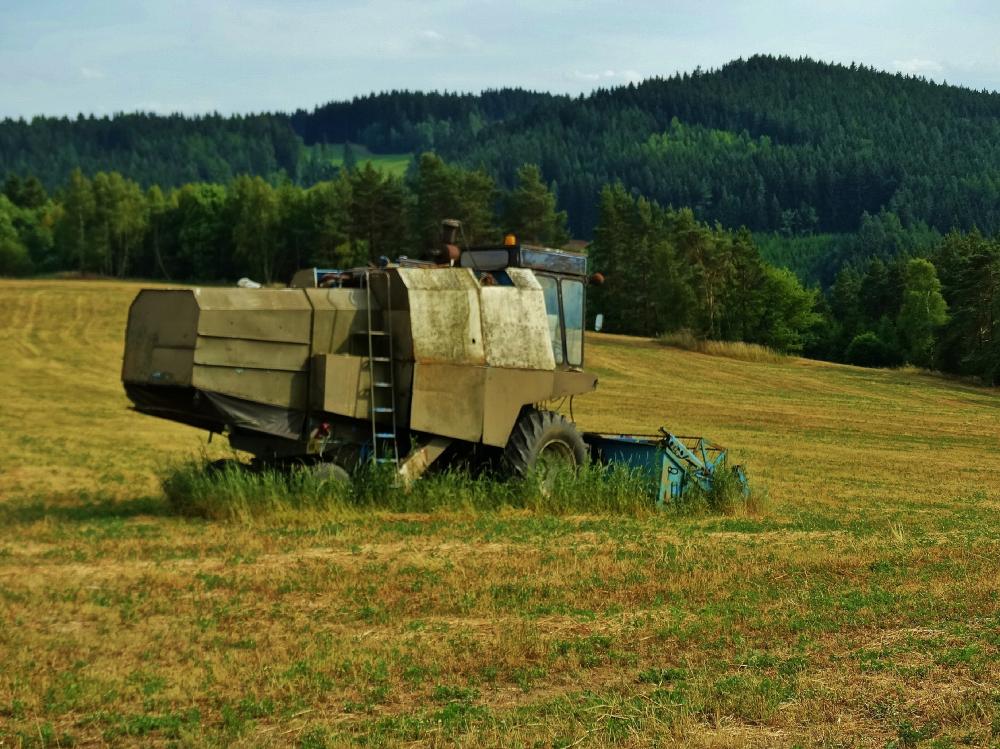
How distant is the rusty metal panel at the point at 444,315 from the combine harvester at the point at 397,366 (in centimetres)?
2

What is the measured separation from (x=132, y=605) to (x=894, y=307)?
316 ft

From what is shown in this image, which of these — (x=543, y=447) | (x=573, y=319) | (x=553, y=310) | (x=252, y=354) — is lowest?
(x=543, y=447)

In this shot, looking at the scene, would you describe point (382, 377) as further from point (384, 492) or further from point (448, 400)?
point (384, 492)

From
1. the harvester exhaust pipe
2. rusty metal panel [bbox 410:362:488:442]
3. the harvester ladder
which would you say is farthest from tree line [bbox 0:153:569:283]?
the harvester ladder

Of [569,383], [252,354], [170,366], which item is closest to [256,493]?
[252,354]

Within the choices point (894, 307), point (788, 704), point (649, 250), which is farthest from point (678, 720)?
point (894, 307)

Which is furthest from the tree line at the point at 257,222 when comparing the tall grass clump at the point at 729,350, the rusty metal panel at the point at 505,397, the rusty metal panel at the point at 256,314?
the rusty metal panel at the point at 256,314

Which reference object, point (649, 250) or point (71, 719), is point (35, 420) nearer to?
point (71, 719)

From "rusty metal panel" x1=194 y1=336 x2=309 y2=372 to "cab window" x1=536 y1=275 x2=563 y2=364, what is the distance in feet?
12.6

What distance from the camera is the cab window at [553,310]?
1561 centimetres

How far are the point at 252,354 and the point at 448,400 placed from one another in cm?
250

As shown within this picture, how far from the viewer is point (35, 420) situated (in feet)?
90.0

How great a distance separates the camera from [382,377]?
13531 millimetres

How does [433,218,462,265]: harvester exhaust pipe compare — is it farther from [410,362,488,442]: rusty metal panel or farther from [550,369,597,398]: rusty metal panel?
[550,369,597,398]: rusty metal panel
